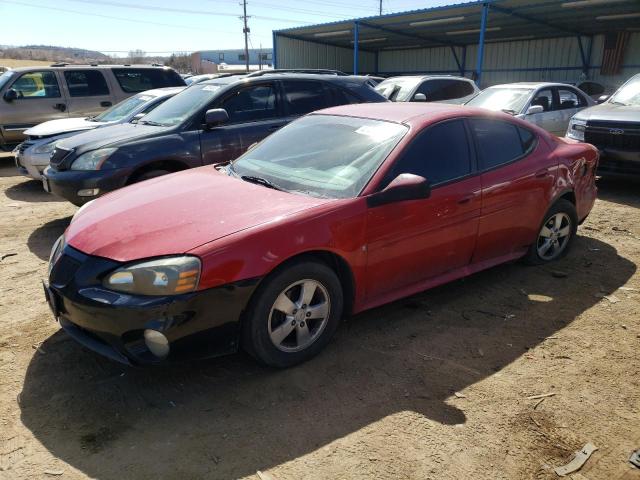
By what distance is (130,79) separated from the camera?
35.9 feet

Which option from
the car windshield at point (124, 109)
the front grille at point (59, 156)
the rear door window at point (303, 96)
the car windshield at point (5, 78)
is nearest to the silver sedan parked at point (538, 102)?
the rear door window at point (303, 96)

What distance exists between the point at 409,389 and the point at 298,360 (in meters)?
0.70

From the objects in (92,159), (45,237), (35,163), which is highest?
(92,159)

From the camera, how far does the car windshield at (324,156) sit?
11.4ft

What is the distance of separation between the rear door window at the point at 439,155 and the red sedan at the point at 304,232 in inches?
0.5

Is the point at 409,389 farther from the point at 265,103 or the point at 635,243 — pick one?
the point at 265,103

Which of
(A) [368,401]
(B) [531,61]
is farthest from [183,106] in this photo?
(B) [531,61]

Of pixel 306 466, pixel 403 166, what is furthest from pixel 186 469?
pixel 403 166

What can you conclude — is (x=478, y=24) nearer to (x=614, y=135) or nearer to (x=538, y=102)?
(x=538, y=102)

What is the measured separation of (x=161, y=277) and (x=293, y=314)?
0.84m

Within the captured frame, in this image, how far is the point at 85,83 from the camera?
34.4 ft

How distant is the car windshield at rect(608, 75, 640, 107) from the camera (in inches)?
326

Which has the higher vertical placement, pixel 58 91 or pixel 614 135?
pixel 58 91

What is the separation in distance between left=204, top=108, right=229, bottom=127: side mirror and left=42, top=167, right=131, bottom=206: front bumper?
105cm
